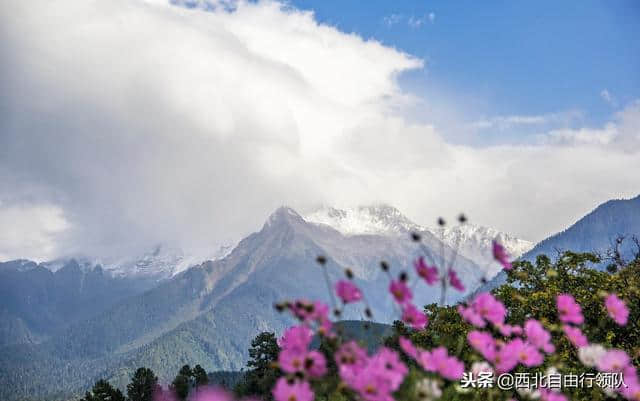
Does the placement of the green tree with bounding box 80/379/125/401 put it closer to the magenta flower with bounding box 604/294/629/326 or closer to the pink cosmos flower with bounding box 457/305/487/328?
the pink cosmos flower with bounding box 457/305/487/328

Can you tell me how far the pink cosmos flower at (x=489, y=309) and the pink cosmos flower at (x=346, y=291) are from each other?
85 cm

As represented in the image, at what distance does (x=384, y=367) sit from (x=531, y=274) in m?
33.1

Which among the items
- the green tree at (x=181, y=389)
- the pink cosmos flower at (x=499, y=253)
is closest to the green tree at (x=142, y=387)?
the green tree at (x=181, y=389)

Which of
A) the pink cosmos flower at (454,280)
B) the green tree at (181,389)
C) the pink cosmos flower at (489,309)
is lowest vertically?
the green tree at (181,389)

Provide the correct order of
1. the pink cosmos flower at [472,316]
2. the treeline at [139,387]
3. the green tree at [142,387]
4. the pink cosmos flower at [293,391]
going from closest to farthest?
the pink cosmos flower at [293,391] < the pink cosmos flower at [472,316] < the treeline at [139,387] < the green tree at [142,387]

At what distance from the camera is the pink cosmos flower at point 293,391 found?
2619 millimetres

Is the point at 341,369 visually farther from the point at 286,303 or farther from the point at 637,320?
the point at 637,320

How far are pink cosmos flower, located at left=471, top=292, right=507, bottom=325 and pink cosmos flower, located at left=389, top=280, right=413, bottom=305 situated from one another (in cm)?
61

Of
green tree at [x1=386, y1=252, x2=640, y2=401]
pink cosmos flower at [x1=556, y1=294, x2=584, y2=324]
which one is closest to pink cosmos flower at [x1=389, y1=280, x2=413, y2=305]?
pink cosmos flower at [x1=556, y1=294, x2=584, y2=324]

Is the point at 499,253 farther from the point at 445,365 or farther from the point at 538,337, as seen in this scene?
the point at 445,365

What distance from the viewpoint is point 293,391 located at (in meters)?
2.65

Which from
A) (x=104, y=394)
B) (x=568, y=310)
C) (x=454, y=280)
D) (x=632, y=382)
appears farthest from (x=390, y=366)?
(x=104, y=394)

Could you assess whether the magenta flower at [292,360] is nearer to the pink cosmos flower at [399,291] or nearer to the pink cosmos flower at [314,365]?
the pink cosmos flower at [314,365]

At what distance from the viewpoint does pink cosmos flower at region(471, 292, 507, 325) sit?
325cm
